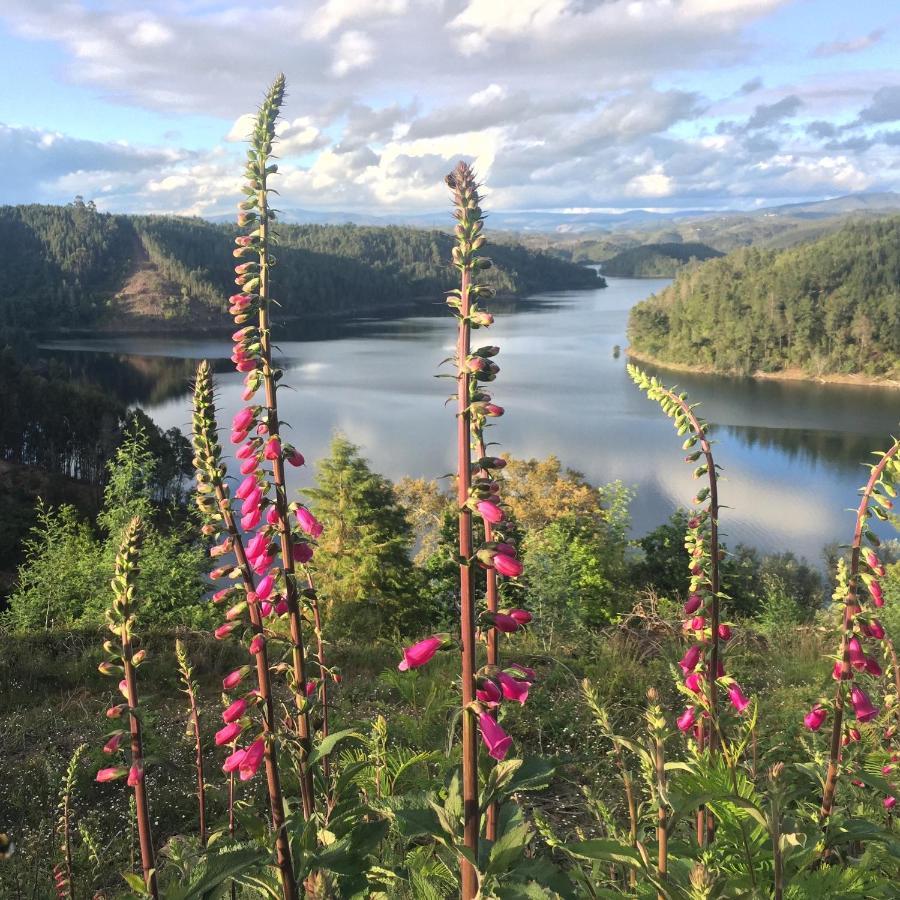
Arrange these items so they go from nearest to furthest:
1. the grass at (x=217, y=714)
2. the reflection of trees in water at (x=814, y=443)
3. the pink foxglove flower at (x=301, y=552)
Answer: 1. the pink foxglove flower at (x=301, y=552)
2. the grass at (x=217, y=714)
3. the reflection of trees in water at (x=814, y=443)

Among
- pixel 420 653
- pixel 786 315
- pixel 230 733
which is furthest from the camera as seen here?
pixel 786 315

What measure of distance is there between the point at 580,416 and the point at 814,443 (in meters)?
16.5

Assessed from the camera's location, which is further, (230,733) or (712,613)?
(712,613)

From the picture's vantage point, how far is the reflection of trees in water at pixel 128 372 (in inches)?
2566

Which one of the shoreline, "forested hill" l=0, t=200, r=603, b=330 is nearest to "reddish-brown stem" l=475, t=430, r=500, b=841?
the shoreline

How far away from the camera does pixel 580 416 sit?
52312 mm

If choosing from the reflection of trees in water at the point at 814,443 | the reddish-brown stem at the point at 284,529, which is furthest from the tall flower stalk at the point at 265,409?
the reflection of trees in water at the point at 814,443

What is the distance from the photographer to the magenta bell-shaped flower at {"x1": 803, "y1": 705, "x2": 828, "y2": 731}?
8.49 ft

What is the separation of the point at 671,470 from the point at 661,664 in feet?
117

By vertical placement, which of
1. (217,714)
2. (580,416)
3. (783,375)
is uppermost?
(217,714)

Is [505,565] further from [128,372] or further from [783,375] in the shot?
[783,375]

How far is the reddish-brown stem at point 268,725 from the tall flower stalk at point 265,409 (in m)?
0.07

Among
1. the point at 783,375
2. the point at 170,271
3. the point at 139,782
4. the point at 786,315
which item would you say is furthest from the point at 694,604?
the point at 170,271

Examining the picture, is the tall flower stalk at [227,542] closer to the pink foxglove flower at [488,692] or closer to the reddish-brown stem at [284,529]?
the reddish-brown stem at [284,529]
